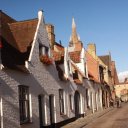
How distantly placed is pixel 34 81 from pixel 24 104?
1.76 meters

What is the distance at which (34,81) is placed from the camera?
1978cm

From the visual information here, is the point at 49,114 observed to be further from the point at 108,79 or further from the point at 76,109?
the point at 108,79

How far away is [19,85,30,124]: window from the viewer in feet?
59.7

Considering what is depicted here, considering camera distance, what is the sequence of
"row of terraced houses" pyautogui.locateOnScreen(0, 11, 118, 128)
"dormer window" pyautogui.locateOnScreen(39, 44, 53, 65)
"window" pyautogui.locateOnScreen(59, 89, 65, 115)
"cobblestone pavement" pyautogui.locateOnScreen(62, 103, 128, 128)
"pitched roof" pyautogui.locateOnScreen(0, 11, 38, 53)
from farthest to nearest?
"window" pyautogui.locateOnScreen(59, 89, 65, 115), "cobblestone pavement" pyautogui.locateOnScreen(62, 103, 128, 128), "dormer window" pyautogui.locateOnScreen(39, 44, 53, 65), "pitched roof" pyautogui.locateOnScreen(0, 11, 38, 53), "row of terraced houses" pyautogui.locateOnScreen(0, 11, 118, 128)

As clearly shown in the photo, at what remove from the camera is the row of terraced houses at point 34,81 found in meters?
17.0

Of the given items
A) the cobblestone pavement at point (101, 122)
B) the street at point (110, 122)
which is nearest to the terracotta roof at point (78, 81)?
the cobblestone pavement at point (101, 122)

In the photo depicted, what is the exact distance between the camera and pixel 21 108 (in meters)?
18.2

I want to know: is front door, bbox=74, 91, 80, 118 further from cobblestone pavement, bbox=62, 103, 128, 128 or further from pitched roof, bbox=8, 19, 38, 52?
pitched roof, bbox=8, 19, 38, 52

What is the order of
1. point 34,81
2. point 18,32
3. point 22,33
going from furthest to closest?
1. point 18,32
2. point 22,33
3. point 34,81

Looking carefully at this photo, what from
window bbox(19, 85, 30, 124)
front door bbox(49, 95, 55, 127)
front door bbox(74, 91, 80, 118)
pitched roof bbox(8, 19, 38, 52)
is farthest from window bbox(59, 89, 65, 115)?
window bbox(19, 85, 30, 124)

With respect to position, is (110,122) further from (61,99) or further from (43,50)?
(43,50)

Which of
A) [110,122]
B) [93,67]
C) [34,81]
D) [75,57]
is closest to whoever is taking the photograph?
[34,81]

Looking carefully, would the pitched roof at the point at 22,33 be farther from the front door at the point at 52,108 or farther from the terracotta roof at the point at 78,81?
the terracotta roof at the point at 78,81

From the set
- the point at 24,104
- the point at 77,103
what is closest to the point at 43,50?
the point at 24,104
